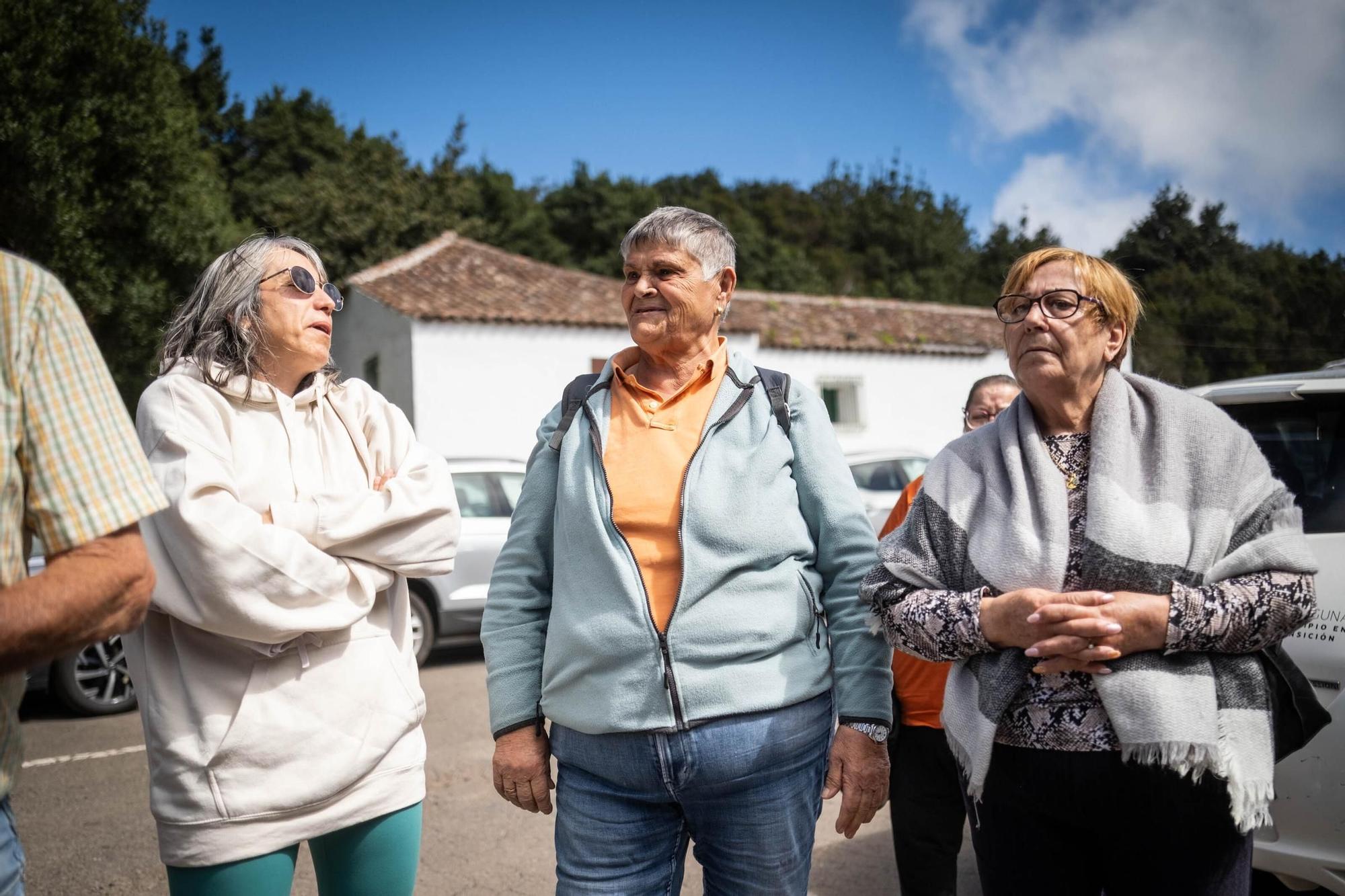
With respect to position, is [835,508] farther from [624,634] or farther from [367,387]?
[367,387]

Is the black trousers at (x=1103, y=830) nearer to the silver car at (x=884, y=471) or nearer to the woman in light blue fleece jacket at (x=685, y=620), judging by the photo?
the woman in light blue fleece jacket at (x=685, y=620)

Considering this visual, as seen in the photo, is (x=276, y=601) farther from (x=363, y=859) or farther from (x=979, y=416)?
(x=979, y=416)

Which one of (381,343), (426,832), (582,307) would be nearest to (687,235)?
(426,832)

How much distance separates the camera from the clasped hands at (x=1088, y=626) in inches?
70.1

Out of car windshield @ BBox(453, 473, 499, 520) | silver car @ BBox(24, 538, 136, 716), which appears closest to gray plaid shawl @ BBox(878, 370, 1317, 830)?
silver car @ BBox(24, 538, 136, 716)

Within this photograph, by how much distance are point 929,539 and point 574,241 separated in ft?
131

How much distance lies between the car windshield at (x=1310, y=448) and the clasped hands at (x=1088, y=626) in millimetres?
1556

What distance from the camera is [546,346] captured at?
18.7m

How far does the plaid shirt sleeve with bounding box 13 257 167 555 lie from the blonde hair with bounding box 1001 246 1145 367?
5.70 feet

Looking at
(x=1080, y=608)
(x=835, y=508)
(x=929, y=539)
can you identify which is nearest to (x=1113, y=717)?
(x=1080, y=608)

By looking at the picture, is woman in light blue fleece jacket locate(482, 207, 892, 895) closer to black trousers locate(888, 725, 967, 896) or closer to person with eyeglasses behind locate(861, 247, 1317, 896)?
person with eyeglasses behind locate(861, 247, 1317, 896)

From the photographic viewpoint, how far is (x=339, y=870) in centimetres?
214

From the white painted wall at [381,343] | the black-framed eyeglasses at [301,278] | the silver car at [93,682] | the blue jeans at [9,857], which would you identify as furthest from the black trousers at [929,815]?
the white painted wall at [381,343]

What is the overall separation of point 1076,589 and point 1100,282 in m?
0.65
